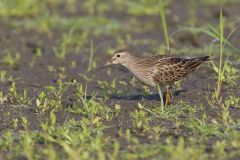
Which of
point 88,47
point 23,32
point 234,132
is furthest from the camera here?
point 23,32

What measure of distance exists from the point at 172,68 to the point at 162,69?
12 centimetres

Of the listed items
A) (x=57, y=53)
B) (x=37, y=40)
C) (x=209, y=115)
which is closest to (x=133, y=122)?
(x=209, y=115)

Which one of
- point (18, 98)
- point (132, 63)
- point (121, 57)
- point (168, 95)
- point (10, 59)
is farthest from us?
point (10, 59)

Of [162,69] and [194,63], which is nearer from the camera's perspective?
[162,69]

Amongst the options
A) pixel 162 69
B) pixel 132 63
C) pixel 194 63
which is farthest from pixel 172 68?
pixel 132 63

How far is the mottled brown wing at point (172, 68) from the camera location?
8.28m

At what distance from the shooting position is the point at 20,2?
1425 centimetres

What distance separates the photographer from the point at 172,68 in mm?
8297

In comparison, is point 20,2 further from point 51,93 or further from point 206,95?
point 206,95

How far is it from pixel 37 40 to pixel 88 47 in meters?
1.06

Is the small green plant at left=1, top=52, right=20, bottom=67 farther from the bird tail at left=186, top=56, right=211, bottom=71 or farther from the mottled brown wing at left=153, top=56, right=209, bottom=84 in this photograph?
the bird tail at left=186, top=56, right=211, bottom=71

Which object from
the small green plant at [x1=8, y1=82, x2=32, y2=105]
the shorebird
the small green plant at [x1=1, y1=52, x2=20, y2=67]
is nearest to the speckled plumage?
the shorebird

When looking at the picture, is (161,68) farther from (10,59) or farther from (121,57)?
(10,59)

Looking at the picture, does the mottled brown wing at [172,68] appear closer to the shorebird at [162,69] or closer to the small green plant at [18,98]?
the shorebird at [162,69]
